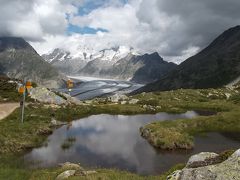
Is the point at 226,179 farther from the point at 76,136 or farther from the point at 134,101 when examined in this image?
the point at 134,101

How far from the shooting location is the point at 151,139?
55812mm

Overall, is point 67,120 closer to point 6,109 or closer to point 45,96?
point 6,109

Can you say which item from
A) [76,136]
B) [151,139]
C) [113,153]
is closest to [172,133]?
[151,139]

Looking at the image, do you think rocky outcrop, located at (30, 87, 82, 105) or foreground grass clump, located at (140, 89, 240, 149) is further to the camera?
rocky outcrop, located at (30, 87, 82, 105)

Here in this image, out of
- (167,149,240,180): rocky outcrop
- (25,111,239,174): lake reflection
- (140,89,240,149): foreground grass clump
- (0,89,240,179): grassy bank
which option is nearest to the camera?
(167,149,240,180): rocky outcrop

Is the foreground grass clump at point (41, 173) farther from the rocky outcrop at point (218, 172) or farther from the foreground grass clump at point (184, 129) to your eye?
the foreground grass clump at point (184, 129)

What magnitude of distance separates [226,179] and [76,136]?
1952 inches

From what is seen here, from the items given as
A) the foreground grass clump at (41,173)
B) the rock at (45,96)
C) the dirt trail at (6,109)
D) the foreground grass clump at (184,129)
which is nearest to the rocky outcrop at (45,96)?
the rock at (45,96)

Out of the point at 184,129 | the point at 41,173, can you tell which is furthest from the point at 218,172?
the point at 184,129

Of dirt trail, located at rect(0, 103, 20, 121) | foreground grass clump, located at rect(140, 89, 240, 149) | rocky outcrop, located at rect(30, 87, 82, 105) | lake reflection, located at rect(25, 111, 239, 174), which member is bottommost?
lake reflection, located at rect(25, 111, 239, 174)

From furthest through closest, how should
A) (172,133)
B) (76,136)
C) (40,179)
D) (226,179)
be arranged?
(76,136) → (172,133) → (40,179) → (226,179)

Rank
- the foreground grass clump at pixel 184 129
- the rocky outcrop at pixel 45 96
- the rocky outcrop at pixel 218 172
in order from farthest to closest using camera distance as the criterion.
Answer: the rocky outcrop at pixel 45 96
the foreground grass clump at pixel 184 129
the rocky outcrop at pixel 218 172

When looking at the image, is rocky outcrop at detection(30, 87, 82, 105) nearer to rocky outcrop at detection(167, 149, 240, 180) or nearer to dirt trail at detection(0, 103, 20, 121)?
dirt trail at detection(0, 103, 20, 121)

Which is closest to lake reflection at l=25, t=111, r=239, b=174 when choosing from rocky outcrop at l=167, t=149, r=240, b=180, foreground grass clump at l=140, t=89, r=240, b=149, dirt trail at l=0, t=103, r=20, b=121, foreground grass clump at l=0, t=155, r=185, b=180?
foreground grass clump at l=140, t=89, r=240, b=149
